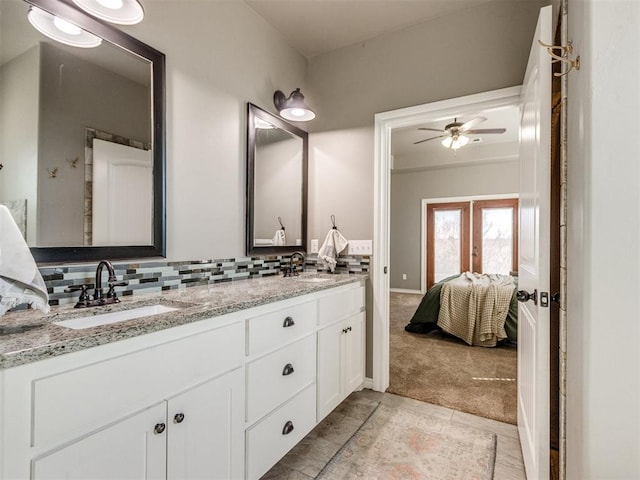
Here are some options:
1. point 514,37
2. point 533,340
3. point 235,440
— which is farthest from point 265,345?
point 514,37

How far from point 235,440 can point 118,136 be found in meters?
1.43

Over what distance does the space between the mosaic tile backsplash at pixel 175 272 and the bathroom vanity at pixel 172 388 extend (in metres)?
0.09

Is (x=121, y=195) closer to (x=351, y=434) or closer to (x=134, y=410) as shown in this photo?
(x=134, y=410)

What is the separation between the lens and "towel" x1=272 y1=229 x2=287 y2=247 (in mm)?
2445

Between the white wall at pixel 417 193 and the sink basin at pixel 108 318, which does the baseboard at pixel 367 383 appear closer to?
the sink basin at pixel 108 318

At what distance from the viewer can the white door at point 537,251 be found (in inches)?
50.8

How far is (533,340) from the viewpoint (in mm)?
1438

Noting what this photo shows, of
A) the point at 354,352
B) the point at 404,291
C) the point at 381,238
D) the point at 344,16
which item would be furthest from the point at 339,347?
the point at 404,291

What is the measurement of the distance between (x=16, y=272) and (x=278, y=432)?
3.96ft

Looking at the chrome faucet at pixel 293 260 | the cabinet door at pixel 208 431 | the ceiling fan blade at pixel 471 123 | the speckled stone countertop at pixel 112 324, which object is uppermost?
the ceiling fan blade at pixel 471 123

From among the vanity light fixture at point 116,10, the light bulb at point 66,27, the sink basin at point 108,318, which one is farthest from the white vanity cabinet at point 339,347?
the light bulb at point 66,27

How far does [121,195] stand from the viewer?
5.05 feet

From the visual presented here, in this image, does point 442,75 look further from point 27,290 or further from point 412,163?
point 412,163

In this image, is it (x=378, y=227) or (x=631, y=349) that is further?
(x=378, y=227)
